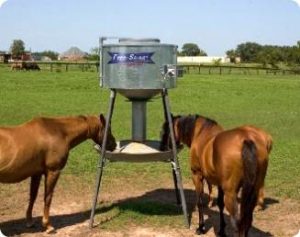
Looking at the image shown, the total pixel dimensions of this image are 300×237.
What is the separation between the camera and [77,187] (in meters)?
9.23

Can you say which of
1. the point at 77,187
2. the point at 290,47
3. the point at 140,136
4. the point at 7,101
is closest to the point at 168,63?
the point at 140,136

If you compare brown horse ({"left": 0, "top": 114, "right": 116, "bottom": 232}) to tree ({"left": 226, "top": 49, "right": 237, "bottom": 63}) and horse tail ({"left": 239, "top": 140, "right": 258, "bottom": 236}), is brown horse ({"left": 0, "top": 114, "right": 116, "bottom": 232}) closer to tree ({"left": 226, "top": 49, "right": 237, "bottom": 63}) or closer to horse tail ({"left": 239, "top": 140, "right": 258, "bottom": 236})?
horse tail ({"left": 239, "top": 140, "right": 258, "bottom": 236})

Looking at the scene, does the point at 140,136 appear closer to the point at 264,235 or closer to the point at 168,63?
the point at 168,63

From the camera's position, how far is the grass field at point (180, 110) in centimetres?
1039

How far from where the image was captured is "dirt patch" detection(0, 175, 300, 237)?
22.7ft

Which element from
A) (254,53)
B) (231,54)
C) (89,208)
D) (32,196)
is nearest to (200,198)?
(89,208)

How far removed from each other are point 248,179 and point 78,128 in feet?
8.36

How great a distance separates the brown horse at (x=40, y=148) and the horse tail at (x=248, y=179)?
2.43 meters

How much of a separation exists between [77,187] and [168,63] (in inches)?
128

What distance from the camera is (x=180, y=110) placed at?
73.7ft

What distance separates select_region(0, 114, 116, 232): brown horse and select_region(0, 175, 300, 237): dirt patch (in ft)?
1.24

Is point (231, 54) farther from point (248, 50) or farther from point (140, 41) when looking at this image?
point (140, 41)

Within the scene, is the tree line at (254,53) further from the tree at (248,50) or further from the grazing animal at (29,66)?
the grazing animal at (29,66)

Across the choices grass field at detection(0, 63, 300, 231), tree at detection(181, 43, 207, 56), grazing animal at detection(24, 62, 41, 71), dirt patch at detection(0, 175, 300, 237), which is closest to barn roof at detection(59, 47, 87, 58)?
tree at detection(181, 43, 207, 56)
